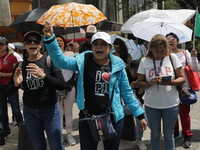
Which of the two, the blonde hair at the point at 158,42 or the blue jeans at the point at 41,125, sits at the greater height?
the blonde hair at the point at 158,42

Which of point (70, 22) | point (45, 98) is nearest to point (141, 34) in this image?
point (70, 22)

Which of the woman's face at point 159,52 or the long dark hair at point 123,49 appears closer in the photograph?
the woman's face at point 159,52

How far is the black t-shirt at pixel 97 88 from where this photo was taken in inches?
101

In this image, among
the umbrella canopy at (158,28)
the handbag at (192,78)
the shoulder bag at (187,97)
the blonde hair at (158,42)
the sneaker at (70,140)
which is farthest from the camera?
the sneaker at (70,140)

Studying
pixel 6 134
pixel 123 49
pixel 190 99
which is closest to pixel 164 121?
pixel 190 99

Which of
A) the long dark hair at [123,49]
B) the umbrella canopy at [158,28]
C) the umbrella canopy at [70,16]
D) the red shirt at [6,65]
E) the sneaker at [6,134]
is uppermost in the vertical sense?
the umbrella canopy at [70,16]

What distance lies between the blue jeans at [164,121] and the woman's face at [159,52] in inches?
28.2

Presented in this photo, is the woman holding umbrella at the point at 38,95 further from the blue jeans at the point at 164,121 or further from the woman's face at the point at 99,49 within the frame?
the blue jeans at the point at 164,121

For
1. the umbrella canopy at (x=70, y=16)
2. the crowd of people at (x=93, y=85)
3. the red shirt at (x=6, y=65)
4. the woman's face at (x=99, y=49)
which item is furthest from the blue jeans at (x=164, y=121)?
the red shirt at (x=6, y=65)

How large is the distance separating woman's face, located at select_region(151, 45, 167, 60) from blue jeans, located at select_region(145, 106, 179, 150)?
0.72 meters

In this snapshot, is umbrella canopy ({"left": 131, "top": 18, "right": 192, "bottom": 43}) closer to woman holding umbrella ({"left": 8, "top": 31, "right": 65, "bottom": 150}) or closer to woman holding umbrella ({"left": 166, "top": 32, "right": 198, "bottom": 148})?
woman holding umbrella ({"left": 166, "top": 32, "right": 198, "bottom": 148})

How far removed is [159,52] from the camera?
3.20 m

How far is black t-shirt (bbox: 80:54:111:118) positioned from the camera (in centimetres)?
255

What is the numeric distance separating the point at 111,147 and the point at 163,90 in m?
1.07
